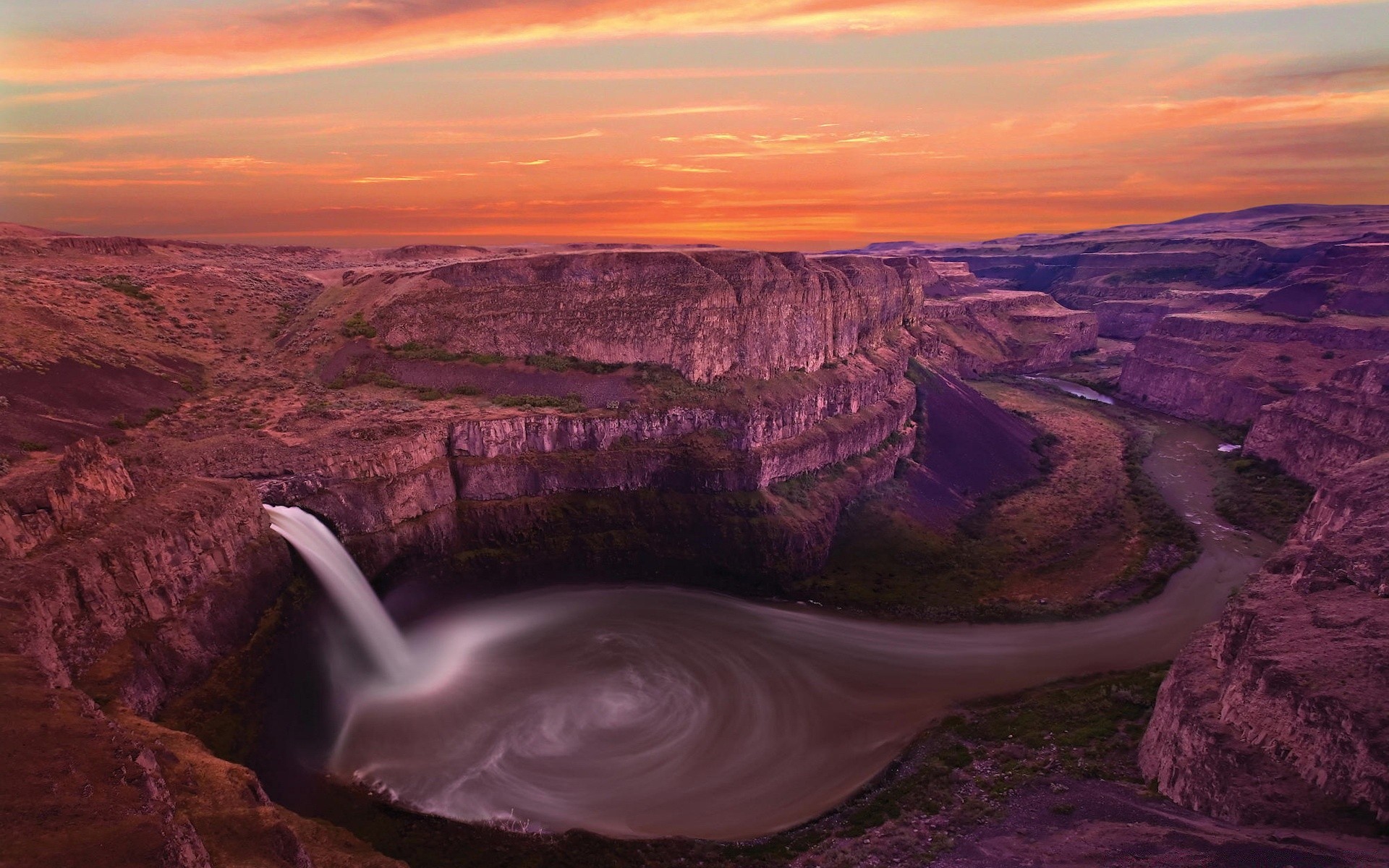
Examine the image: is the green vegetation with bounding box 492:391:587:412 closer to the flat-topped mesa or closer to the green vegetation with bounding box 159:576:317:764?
the flat-topped mesa

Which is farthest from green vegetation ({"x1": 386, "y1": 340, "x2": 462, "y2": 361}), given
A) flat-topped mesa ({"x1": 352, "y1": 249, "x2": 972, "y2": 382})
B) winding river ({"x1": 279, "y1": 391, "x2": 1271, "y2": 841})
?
winding river ({"x1": 279, "y1": 391, "x2": 1271, "y2": 841})

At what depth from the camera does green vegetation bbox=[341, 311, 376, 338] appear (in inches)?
2810

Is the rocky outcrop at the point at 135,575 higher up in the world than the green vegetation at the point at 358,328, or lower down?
lower down

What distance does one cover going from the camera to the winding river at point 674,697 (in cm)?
3238

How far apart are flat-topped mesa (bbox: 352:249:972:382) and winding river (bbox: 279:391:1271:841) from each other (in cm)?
2299

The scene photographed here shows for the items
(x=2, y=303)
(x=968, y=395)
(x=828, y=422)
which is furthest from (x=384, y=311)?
(x=968, y=395)

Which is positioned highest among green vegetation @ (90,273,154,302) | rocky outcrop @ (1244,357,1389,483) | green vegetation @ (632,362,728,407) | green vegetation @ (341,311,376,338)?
green vegetation @ (90,273,154,302)

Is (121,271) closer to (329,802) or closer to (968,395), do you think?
(329,802)

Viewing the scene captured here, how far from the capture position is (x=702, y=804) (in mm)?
32250

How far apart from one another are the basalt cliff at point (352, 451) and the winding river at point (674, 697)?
17.8ft

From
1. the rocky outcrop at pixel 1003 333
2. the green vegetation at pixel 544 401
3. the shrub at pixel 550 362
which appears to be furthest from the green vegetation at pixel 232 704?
the rocky outcrop at pixel 1003 333

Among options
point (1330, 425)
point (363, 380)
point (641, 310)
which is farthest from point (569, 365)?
point (1330, 425)

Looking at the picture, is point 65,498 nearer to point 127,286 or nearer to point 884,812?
point 884,812

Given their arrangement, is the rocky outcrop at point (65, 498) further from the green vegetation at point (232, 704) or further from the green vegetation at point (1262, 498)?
the green vegetation at point (1262, 498)
